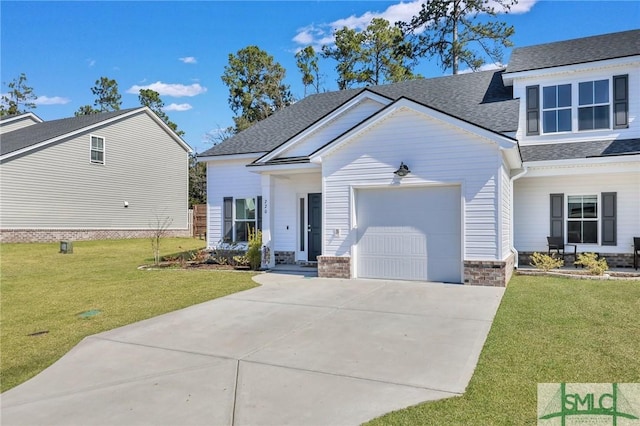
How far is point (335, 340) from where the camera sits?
5559 millimetres

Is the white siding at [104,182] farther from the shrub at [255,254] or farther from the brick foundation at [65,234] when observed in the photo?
the shrub at [255,254]

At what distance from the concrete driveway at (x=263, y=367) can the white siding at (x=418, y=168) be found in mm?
2492

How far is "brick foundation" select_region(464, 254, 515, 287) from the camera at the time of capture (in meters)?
9.18

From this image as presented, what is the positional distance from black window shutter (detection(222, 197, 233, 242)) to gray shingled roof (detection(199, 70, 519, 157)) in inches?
71.1

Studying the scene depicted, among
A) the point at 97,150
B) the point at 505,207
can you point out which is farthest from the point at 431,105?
the point at 97,150

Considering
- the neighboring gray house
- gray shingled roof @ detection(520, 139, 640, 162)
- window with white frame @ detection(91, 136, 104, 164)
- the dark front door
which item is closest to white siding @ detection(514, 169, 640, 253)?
gray shingled roof @ detection(520, 139, 640, 162)

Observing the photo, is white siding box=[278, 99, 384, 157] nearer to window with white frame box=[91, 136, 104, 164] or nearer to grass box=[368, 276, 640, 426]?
grass box=[368, 276, 640, 426]

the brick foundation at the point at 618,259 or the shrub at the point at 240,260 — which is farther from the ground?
the brick foundation at the point at 618,259

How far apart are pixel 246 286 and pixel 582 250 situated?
9.90m

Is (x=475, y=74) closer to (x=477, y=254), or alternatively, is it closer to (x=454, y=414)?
(x=477, y=254)

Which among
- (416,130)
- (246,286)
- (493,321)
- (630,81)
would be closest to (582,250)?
(630,81)

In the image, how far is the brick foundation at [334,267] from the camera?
34.9 feet

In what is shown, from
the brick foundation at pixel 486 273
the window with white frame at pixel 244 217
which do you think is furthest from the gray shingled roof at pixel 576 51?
the window with white frame at pixel 244 217

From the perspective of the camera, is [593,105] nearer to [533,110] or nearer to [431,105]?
[533,110]
